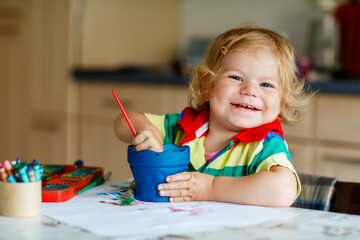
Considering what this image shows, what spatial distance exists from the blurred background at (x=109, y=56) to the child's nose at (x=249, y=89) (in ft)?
3.60

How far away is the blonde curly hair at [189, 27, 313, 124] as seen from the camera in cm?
116

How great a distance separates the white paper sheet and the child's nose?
0.98ft

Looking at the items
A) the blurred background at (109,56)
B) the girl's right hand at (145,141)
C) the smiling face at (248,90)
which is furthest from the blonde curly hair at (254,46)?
the blurred background at (109,56)

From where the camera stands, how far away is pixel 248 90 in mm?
1112

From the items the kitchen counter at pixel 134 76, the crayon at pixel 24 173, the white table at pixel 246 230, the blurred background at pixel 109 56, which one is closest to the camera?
the white table at pixel 246 230

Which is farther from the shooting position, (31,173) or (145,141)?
(145,141)

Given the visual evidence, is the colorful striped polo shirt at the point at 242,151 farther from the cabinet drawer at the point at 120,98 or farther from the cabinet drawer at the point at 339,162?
the cabinet drawer at the point at 120,98

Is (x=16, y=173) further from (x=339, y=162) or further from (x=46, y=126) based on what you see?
(x=46, y=126)

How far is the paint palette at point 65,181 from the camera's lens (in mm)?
885

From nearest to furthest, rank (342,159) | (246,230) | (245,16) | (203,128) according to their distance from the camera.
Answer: (246,230) < (203,128) < (342,159) < (245,16)

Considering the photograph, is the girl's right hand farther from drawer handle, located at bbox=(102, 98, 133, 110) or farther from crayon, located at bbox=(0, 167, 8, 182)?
drawer handle, located at bbox=(102, 98, 133, 110)

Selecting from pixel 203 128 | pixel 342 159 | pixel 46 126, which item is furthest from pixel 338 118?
pixel 46 126

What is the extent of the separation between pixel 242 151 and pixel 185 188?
0.21m

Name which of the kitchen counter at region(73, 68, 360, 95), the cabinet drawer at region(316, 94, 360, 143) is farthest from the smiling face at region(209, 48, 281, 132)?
the kitchen counter at region(73, 68, 360, 95)
